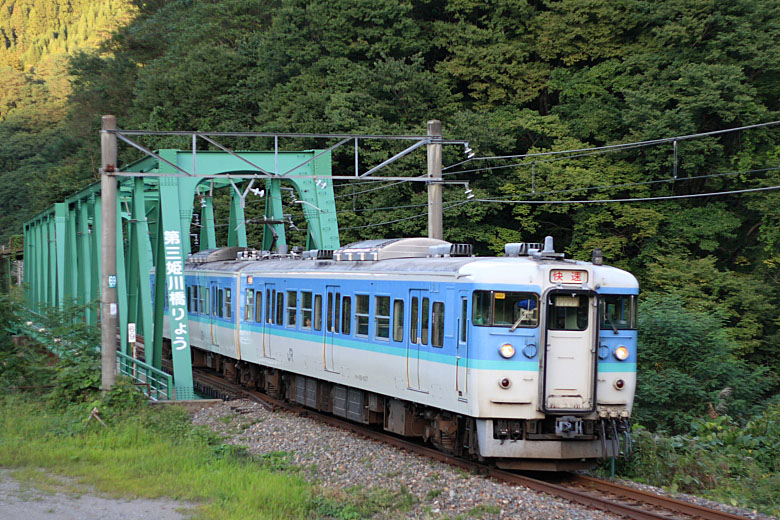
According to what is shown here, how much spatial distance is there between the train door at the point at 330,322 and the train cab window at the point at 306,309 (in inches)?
29.9

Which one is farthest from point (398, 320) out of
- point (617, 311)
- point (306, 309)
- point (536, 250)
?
point (306, 309)

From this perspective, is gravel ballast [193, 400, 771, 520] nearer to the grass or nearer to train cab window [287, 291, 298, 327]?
the grass

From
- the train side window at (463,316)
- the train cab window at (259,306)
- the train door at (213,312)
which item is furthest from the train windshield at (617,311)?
the train door at (213,312)

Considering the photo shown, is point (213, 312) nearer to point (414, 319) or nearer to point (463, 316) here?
point (414, 319)

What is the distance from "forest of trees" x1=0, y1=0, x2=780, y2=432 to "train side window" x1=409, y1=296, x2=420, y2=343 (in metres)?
7.69

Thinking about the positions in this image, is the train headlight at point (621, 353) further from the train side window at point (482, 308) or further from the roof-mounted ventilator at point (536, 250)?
the train side window at point (482, 308)

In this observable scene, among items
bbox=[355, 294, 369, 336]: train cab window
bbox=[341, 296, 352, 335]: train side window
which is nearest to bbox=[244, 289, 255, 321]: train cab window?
bbox=[341, 296, 352, 335]: train side window

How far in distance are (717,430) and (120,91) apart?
53.5 meters

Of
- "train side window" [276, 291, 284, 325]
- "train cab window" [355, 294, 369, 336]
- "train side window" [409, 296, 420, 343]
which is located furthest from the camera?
"train side window" [276, 291, 284, 325]

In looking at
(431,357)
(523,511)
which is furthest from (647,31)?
(523,511)

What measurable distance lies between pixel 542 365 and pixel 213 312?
40.2 feet

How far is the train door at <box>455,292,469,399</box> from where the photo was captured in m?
10.9

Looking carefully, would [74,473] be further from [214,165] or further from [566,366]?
[214,165]

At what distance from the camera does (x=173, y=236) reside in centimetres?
1864
